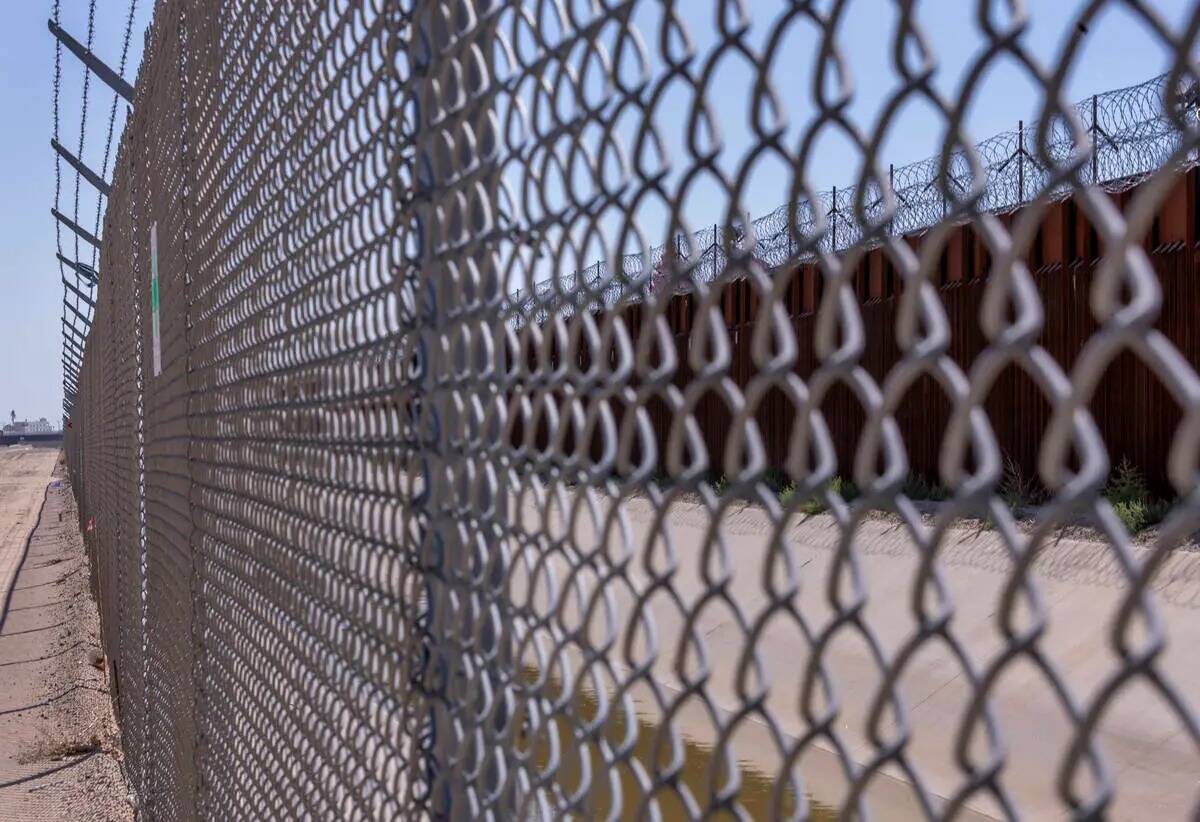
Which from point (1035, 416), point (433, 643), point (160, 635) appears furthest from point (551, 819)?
point (1035, 416)

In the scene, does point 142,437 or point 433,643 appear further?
point 142,437

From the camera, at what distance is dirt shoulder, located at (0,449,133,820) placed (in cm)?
695

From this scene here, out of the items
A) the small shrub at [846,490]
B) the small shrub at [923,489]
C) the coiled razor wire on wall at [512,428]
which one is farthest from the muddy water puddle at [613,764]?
the small shrub at [923,489]

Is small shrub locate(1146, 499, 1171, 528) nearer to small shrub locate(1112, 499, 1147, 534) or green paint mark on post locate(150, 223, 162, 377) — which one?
small shrub locate(1112, 499, 1147, 534)

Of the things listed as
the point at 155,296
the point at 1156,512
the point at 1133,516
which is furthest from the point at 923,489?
the point at 155,296

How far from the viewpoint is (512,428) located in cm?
158

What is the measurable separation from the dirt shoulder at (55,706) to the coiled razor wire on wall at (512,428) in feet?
8.02

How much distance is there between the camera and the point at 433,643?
186cm

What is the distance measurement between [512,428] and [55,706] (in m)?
8.70

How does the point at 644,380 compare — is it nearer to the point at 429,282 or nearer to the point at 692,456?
the point at 692,456

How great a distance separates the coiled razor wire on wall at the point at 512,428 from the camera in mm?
771

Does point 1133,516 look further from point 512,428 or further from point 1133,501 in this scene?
point 512,428

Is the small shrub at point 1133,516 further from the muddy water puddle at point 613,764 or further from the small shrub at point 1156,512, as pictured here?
the muddy water puddle at point 613,764

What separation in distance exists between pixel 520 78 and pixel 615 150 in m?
0.29
